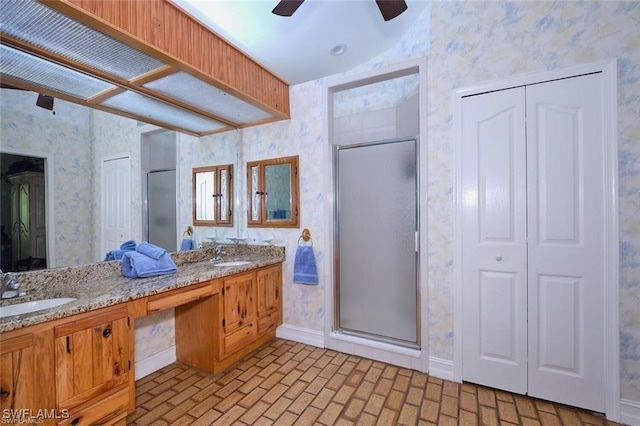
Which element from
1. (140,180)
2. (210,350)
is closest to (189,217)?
(140,180)

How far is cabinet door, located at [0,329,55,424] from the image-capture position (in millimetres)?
1022

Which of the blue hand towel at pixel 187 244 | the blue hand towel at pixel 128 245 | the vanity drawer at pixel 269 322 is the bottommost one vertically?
the vanity drawer at pixel 269 322

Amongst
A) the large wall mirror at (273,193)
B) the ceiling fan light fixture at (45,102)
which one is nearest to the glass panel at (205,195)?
the large wall mirror at (273,193)

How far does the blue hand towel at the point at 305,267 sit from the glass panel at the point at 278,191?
39 centimetres

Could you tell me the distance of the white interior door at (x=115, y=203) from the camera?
70.4 inches

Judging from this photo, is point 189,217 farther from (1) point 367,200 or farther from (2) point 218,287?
(1) point 367,200

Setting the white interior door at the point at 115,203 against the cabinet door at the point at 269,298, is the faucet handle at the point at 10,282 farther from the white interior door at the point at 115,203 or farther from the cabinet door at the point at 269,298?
the cabinet door at the point at 269,298

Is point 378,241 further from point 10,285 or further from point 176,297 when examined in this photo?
point 10,285

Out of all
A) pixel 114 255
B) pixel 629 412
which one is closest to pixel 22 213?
pixel 114 255

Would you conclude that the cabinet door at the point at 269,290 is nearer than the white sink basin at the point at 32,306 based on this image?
No

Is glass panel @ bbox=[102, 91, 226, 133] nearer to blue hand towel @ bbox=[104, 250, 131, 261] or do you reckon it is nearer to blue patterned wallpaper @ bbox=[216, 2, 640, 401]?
blue patterned wallpaper @ bbox=[216, 2, 640, 401]

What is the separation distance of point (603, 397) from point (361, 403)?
57.7 inches

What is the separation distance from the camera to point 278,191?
2734 millimetres

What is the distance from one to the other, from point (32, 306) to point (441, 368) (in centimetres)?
255
